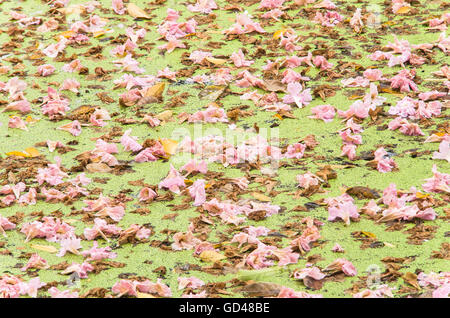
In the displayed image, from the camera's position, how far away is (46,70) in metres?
5.07

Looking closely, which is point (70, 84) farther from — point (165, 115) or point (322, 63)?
point (322, 63)

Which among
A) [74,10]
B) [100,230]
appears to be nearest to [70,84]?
[74,10]

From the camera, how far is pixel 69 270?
3160mm

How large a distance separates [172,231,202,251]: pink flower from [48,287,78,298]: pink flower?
54 cm

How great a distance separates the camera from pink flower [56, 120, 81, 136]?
172 inches

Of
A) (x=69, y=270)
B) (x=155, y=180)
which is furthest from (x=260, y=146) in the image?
(x=69, y=270)

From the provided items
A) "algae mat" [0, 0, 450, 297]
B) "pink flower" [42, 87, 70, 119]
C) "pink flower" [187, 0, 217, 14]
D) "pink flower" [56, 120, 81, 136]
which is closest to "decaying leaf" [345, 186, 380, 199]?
"algae mat" [0, 0, 450, 297]

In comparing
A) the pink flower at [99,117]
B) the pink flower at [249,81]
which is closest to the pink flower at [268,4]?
the pink flower at [249,81]

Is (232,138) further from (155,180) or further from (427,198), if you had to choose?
(427,198)

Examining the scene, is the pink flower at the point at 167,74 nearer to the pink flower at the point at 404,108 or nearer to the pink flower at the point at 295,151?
the pink flower at the point at 295,151

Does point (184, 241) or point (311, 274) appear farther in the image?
point (184, 241)

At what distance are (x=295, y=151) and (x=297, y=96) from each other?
25.3 inches

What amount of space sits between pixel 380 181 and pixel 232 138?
3.17ft

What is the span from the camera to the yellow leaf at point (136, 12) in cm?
585
